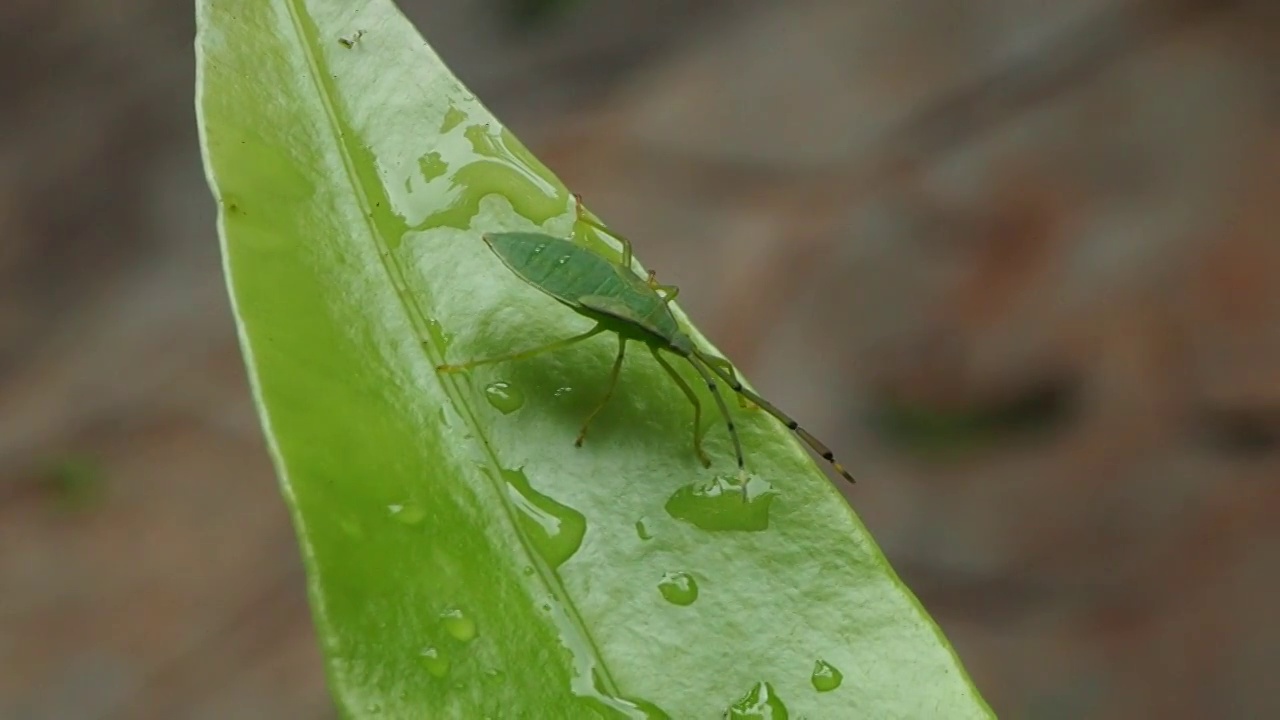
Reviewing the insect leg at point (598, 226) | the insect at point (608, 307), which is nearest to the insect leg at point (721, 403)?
the insect at point (608, 307)

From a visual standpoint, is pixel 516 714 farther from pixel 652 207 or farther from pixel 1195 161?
pixel 1195 161

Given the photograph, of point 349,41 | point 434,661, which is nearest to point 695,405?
point 434,661

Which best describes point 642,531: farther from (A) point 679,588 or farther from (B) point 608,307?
(B) point 608,307

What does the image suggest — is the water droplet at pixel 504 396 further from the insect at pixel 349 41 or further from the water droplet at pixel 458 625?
the insect at pixel 349 41

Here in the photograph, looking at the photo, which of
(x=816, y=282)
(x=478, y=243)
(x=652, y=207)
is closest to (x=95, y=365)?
(x=652, y=207)

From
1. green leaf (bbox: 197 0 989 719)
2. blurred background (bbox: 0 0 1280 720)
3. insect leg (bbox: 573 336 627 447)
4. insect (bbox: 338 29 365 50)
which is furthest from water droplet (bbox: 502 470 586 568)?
blurred background (bbox: 0 0 1280 720)
